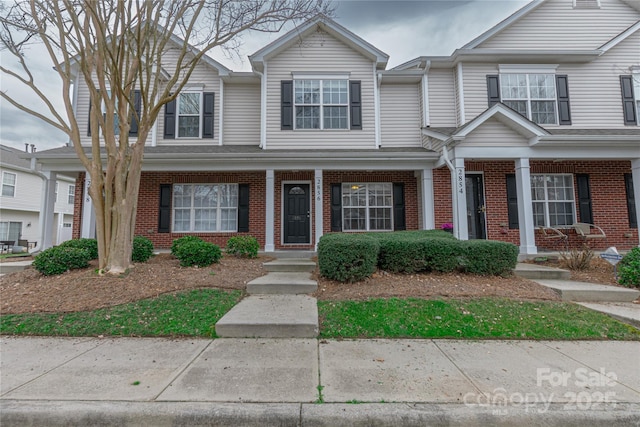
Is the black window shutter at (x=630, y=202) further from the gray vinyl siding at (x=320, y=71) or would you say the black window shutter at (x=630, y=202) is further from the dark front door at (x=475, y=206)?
the gray vinyl siding at (x=320, y=71)

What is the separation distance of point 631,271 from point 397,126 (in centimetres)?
671

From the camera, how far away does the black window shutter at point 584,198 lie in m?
9.29

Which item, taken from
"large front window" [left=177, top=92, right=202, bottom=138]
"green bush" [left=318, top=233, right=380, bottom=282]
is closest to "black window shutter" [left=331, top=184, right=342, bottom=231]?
"green bush" [left=318, top=233, right=380, bottom=282]

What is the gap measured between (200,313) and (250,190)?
599cm

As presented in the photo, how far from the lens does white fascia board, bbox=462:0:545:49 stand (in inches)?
374

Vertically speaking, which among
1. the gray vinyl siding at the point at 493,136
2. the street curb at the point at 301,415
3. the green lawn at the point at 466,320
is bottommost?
the street curb at the point at 301,415

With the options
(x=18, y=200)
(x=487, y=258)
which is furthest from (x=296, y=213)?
(x=18, y=200)

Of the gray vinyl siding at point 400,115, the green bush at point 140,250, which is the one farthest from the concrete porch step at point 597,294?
the green bush at point 140,250

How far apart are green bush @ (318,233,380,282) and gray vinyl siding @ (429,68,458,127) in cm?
626

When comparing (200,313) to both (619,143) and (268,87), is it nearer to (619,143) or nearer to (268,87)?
(268,87)

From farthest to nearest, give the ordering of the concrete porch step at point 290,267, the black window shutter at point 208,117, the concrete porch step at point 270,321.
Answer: the black window shutter at point 208,117 < the concrete porch step at point 290,267 < the concrete porch step at point 270,321

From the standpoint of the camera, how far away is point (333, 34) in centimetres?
978

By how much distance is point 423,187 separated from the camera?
8953mm

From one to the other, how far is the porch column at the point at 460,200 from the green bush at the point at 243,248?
533 centimetres
